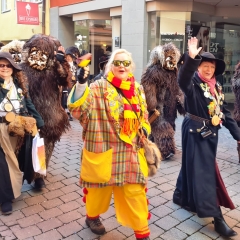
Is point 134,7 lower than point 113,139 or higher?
higher

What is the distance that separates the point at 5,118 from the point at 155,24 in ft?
23.6

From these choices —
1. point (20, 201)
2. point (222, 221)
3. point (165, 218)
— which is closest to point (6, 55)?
point (20, 201)

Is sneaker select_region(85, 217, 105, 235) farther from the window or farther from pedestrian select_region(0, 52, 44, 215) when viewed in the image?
the window

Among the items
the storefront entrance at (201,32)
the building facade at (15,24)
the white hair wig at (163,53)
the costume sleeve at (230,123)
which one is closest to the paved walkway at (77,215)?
the costume sleeve at (230,123)

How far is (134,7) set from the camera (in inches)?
399

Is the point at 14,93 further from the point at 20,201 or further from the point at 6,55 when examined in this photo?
the point at 20,201

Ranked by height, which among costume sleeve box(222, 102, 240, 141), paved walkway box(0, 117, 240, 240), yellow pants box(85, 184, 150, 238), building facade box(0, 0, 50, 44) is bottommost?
paved walkway box(0, 117, 240, 240)

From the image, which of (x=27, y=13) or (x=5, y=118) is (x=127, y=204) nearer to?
(x=5, y=118)

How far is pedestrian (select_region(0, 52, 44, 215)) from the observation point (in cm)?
380

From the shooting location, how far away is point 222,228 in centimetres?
328

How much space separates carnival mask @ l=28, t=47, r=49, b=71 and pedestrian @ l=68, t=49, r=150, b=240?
5.17ft

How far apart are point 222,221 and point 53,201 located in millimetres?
1959

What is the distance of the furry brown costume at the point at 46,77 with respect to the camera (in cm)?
427

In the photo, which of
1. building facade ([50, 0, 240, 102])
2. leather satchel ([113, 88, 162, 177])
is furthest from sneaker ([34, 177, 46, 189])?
building facade ([50, 0, 240, 102])
